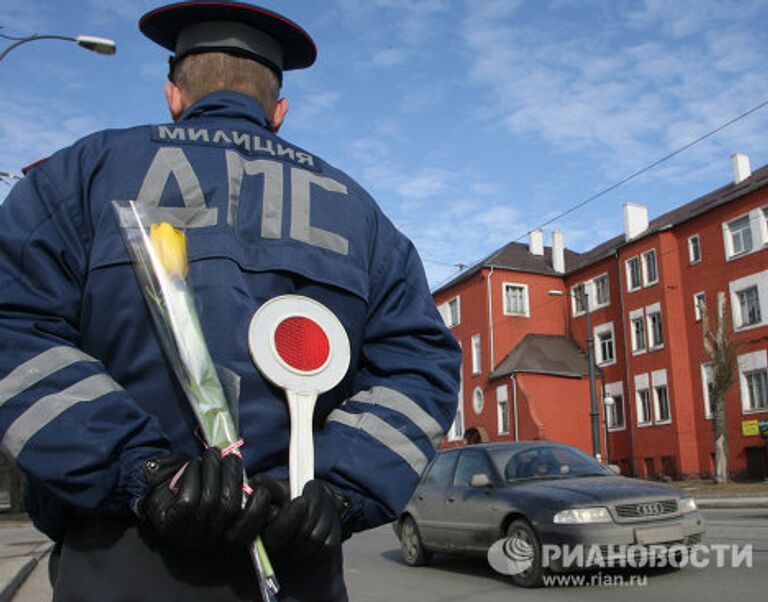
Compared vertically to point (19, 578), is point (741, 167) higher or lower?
higher

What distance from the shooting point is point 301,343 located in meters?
1.72

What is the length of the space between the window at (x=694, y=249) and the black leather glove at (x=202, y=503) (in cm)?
3576

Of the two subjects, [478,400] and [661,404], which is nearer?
[661,404]

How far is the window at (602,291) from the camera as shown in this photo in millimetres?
40594

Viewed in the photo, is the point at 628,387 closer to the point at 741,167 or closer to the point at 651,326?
the point at 651,326

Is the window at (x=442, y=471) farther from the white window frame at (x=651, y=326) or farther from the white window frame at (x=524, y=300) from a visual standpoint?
the white window frame at (x=524, y=300)

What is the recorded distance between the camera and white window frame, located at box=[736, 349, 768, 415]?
99.1ft

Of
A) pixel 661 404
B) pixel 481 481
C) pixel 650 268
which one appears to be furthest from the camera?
pixel 650 268

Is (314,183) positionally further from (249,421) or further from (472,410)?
(472,410)

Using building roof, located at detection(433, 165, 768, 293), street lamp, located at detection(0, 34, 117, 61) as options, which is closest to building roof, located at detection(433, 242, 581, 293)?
building roof, located at detection(433, 165, 768, 293)

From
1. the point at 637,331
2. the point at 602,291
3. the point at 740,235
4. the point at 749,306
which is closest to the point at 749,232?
the point at 740,235

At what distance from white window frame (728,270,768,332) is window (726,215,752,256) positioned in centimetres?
121

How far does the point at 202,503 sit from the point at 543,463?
8.39 metres

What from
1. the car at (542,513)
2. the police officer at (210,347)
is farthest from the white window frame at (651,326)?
the police officer at (210,347)
